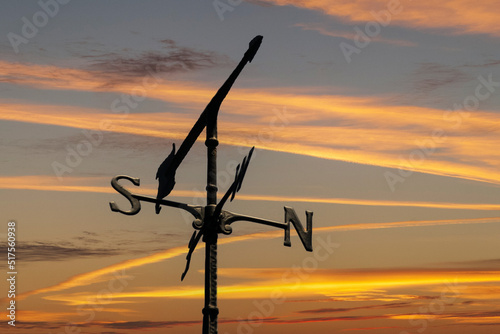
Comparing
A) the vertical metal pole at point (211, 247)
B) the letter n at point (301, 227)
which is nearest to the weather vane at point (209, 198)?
the vertical metal pole at point (211, 247)

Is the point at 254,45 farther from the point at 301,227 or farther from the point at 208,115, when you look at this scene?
the point at 301,227

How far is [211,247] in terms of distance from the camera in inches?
426

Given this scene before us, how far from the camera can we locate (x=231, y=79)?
10.9m

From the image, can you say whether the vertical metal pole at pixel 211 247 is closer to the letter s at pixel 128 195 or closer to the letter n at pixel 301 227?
the letter s at pixel 128 195

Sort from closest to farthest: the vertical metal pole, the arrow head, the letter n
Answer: the arrow head, the vertical metal pole, the letter n

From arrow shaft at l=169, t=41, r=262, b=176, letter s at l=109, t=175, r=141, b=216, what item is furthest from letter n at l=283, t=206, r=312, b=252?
letter s at l=109, t=175, r=141, b=216

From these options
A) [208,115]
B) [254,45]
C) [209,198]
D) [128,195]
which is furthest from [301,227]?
[254,45]

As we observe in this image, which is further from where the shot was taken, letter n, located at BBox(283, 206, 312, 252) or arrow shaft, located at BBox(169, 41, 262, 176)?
letter n, located at BBox(283, 206, 312, 252)

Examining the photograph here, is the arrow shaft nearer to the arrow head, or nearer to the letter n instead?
the arrow head

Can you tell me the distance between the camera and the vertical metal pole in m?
10.7

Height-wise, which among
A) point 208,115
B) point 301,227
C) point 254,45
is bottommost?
point 301,227

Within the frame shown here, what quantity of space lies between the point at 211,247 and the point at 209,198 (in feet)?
2.45

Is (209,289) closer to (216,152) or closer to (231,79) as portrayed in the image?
(216,152)

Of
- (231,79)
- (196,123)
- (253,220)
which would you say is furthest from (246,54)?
(253,220)
